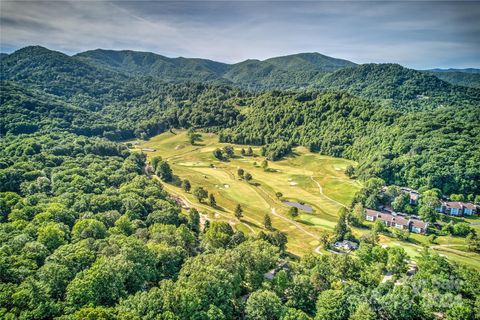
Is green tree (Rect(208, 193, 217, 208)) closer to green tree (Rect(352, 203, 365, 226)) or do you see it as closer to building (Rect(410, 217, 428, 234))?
green tree (Rect(352, 203, 365, 226))

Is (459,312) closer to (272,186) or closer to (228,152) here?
(272,186)

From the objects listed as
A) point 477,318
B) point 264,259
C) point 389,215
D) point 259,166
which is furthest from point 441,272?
point 259,166

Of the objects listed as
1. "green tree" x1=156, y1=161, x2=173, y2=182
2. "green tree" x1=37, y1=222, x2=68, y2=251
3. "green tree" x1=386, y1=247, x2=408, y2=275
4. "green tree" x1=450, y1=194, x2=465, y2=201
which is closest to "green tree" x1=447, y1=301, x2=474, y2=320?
"green tree" x1=386, y1=247, x2=408, y2=275

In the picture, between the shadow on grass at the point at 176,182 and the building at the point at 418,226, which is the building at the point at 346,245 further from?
the shadow on grass at the point at 176,182

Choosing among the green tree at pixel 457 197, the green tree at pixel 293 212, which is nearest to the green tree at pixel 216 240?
the green tree at pixel 293 212

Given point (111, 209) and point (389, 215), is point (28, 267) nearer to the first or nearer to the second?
point (111, 209)

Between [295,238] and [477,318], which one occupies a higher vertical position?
[477,318]

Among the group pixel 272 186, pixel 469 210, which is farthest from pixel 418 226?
pixel 272 186
